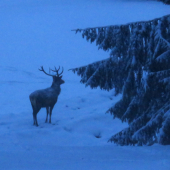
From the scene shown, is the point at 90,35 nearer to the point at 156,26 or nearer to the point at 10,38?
the point at 156,26

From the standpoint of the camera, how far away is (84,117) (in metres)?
8.93

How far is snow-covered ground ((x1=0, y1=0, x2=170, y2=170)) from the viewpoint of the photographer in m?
4.22

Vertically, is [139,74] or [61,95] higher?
[139,74]

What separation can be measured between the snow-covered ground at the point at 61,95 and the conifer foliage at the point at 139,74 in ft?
1.36

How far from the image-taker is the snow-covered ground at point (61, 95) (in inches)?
166

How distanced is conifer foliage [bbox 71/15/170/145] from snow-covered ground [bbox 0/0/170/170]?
0.42m

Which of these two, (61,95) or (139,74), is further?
(61,95)

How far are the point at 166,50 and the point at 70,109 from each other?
6.32 metres

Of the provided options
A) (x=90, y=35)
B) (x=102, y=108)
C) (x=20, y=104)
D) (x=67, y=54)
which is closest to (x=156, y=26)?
(x=90, y=35)

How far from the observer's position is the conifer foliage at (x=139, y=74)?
426 cm

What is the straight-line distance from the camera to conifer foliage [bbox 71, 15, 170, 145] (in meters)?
4.26

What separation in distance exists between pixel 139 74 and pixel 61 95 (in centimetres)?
850

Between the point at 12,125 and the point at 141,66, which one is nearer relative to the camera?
the point at 141,66

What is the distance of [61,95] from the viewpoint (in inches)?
503
